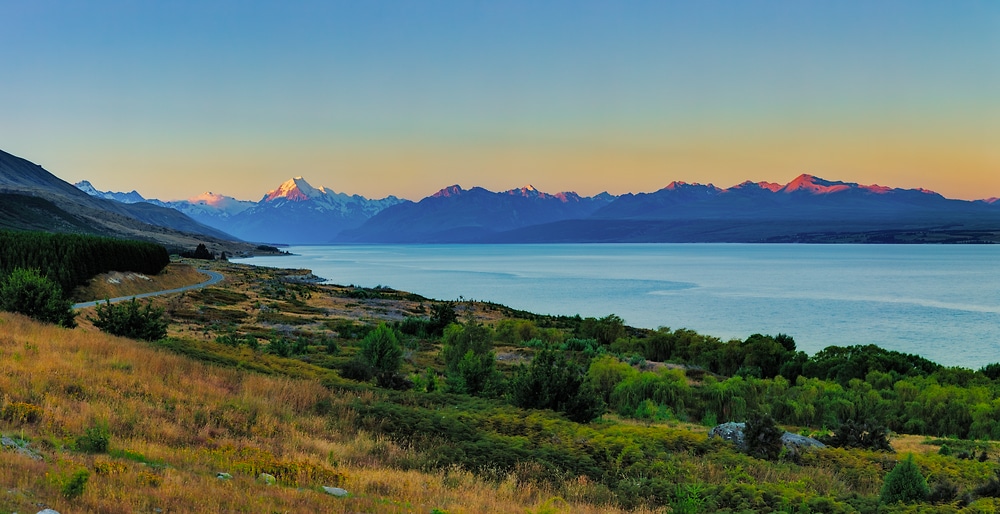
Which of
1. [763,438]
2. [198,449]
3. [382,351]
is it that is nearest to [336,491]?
[198,449]

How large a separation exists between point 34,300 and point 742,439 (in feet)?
93.4

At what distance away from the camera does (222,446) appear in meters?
11.5

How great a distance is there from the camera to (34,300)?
26.9m

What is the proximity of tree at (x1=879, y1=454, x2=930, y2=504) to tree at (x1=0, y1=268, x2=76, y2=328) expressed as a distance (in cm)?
2984

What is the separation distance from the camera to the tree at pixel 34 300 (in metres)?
26.6

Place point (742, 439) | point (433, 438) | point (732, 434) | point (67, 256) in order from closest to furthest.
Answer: point (433, 438) < point (742, 439) < point (732, 434) < point (67, 256)

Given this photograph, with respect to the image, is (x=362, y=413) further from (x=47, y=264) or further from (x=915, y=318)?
(x=915, y=318)

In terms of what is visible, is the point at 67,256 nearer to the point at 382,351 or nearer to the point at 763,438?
the point at 382,351

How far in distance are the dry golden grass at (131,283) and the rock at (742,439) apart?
54347mm

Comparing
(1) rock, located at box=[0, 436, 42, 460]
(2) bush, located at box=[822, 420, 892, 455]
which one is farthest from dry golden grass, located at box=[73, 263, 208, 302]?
(2) bush, located at box=[822, 420, 892, 455]

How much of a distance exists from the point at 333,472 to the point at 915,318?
83995 millimetres

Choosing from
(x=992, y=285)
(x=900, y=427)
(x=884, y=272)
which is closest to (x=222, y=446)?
(x=900, y=427)

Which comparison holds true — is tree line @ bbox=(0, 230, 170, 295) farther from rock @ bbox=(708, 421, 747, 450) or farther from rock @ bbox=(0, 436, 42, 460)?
rock @ bbox=(708, 421, 747, 450)

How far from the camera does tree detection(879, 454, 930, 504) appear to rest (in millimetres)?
11539
